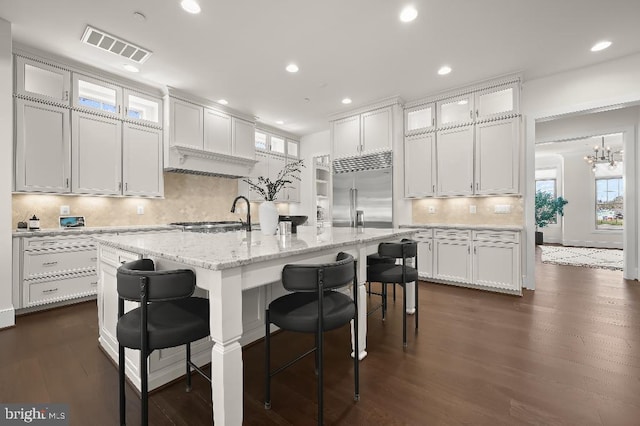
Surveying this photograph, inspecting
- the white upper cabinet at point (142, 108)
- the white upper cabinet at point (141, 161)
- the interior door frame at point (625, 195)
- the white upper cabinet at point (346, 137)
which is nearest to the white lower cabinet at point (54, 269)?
the white upper cabinet at point (141, 161)

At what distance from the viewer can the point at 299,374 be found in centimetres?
200

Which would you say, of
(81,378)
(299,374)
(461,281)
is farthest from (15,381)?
(461,281)

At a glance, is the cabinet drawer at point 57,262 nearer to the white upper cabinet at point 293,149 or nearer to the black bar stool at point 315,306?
the black bar stool at point 315,306

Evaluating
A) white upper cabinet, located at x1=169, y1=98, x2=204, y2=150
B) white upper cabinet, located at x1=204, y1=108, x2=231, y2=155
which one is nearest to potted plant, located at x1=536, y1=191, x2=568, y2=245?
white upper cabinet, located at x1=204, y1=108, x2=231, y2=155

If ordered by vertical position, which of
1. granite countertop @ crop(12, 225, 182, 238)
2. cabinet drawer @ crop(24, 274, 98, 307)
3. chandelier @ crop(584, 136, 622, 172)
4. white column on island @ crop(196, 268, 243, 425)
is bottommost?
cabinet drawer @ crop(24, 274, 98, 307)

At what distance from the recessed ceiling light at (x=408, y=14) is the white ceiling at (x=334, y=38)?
2.4 inches

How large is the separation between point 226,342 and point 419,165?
174 inches

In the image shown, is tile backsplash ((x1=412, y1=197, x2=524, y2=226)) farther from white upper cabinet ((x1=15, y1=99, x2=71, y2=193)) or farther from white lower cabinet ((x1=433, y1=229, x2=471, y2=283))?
white upper cabinet ((x1=15, y1=99, x2=71, y2=193))

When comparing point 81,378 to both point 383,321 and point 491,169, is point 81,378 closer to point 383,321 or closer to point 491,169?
point 383,321

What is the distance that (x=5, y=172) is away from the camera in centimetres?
290

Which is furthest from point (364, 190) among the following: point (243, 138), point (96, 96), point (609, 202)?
point (609, 202)

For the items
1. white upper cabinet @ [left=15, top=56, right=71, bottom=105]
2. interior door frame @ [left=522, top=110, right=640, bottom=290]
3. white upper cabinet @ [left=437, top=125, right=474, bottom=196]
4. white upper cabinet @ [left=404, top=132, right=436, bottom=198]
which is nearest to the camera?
white upper cabinet @ [left=15, top=56, right=71, bottom=105]

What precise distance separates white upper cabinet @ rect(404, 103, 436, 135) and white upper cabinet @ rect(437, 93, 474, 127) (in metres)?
0.11

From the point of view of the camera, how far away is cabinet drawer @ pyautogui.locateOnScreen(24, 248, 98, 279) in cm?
323
